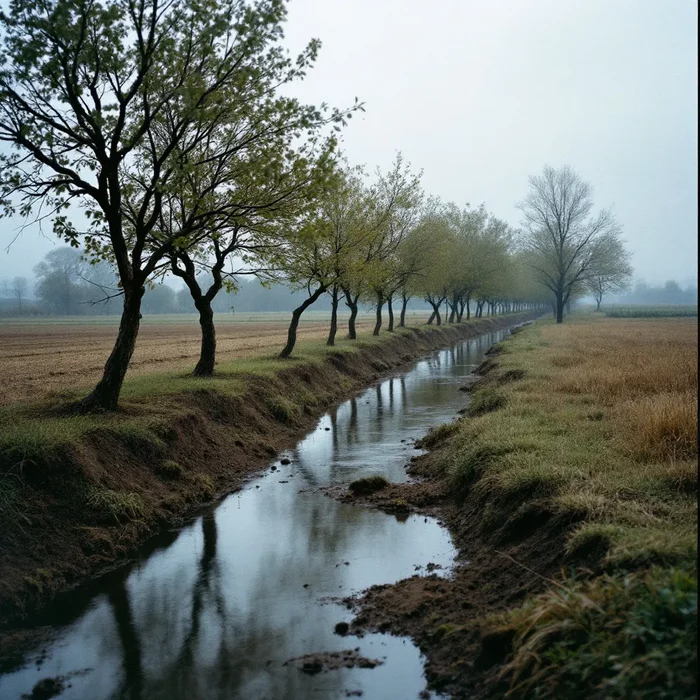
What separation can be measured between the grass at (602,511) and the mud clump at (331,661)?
1293 millimetres

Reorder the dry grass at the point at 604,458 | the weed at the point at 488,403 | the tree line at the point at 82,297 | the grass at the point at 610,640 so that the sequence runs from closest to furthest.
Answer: the grass at the point at 610,640 < the dry grass at the point at 604,458 < the weed at the point at 488,403 < the tree line at the point at 82,297

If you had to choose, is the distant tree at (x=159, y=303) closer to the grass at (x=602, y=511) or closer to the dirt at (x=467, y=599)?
the grass at (x=602, y=511)

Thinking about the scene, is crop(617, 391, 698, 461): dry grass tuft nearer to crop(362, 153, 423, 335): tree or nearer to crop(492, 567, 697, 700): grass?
crop(492, 567, 697, 700): grass

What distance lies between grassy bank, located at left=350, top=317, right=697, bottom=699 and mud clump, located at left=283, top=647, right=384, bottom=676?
2.02ft

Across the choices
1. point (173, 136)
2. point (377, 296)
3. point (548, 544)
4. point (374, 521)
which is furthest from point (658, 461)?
point (377, 296)

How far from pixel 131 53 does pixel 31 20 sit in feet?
6.10

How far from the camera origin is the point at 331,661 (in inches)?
255

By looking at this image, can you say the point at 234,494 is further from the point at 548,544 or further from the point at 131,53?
the point at 131,53

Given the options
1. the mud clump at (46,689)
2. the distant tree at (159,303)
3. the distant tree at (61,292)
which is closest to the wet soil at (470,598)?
the mud clump at (46,689)

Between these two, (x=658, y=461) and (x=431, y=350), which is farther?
(x=431, y=350)

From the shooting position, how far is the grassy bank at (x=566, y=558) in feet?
14.3

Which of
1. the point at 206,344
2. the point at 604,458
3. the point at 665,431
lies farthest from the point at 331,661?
the point at 206,344

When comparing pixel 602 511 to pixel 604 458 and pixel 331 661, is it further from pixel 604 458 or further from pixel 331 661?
pixel 331 661

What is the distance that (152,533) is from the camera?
10547 millimetres
